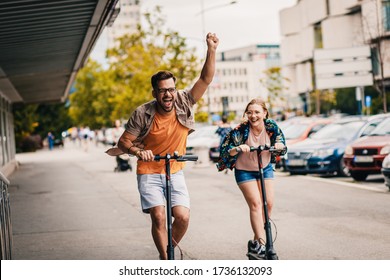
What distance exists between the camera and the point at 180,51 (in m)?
50.2

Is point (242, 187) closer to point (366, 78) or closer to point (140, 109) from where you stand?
point (140, 109)

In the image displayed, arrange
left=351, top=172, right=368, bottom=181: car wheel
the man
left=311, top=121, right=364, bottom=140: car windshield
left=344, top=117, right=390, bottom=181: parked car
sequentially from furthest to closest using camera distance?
left=311, top=121, right=364, bottom=140: car windshield < left=351, top=172, right=368, bottom=181: car wheel < left=344, top=117, right=390, bottom=181: parked car < the man

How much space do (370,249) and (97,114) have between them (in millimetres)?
106864

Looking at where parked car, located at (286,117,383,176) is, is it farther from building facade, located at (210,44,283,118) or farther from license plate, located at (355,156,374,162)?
building facade, located at (210,44,283,118)

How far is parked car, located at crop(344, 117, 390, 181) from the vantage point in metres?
17.0

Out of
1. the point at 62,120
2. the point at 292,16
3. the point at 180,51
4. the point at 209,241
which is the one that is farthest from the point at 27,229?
the point at 292,16

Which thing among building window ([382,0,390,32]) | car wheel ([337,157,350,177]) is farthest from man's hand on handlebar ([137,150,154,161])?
building window ([382,0,390,32])

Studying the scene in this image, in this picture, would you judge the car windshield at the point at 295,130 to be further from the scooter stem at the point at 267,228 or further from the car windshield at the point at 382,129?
the scooter stem at the point at 267,228

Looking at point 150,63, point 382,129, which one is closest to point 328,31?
point 150,63

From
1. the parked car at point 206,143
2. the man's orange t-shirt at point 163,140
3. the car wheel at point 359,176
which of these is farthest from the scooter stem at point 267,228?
the parked car at point 206,143

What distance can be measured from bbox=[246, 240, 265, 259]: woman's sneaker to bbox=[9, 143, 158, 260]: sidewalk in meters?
1.50

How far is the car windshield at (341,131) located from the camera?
2061 cm

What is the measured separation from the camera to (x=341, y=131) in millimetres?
20969

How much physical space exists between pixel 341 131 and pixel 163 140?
1492 centimetres
